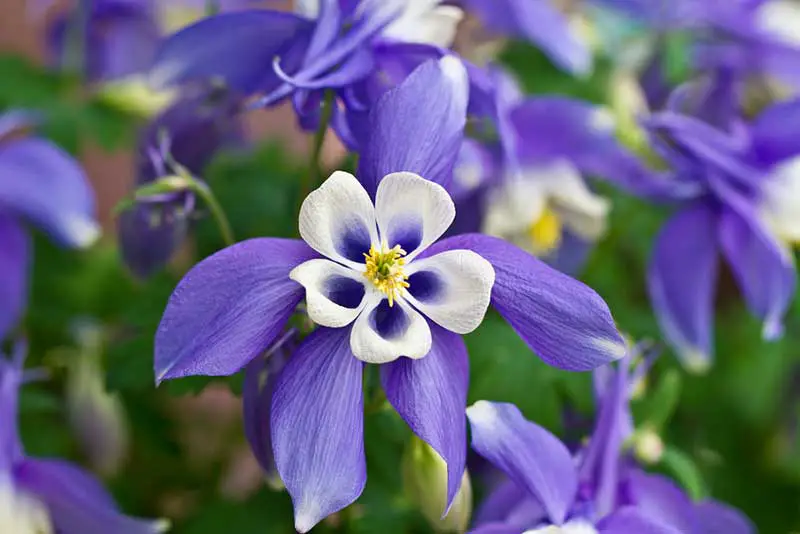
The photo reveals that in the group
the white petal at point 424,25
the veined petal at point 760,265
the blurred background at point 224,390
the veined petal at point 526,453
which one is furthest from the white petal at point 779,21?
the veined petal at point 526,453

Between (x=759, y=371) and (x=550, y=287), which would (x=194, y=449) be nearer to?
(x=759, y=371)

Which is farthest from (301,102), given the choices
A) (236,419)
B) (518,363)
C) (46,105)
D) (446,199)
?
(236,419)

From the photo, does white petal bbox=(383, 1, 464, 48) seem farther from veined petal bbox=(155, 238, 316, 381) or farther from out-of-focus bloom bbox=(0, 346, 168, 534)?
out-of-focus bloom bbox=(0, 346, 168, 534)

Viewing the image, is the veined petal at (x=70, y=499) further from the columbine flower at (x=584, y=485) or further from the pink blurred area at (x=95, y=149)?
the pink blurred area at (x=95, y=149)

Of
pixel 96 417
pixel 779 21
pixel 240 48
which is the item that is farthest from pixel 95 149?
pixel 779 21

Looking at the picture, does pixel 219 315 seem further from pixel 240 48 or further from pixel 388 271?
pixel 240 48
